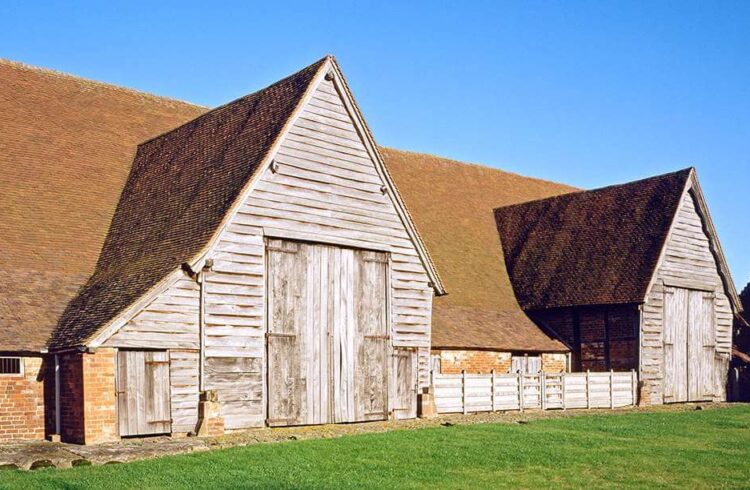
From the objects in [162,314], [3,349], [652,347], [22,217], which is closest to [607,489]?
[162,314]

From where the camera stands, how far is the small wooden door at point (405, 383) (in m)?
25.8

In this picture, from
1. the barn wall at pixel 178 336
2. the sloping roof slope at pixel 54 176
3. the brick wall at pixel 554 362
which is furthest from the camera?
the brick wall at pixel 554 362

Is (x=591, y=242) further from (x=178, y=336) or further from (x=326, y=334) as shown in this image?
(x=178, y=336)

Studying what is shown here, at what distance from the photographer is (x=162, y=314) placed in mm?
21203

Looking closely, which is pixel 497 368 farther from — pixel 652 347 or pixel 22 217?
pixel 22 217

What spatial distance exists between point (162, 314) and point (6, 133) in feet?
29.0

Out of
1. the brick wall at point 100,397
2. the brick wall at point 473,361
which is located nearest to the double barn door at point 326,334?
the brick wall at point 100,397

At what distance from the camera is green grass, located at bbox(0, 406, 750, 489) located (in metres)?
14.9

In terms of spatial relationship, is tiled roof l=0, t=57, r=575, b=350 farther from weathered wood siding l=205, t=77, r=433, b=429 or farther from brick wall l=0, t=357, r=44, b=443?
weathered wood siding l=205, t=77, r=433, b=429

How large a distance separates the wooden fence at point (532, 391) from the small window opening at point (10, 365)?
1131 centimetres

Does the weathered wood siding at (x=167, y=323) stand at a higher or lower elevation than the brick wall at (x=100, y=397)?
higher

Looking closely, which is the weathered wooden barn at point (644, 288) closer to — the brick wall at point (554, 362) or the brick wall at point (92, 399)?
A: the brick wall at point (554, 362)

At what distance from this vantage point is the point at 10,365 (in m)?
20.8

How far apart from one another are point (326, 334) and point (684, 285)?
52.1 ft
